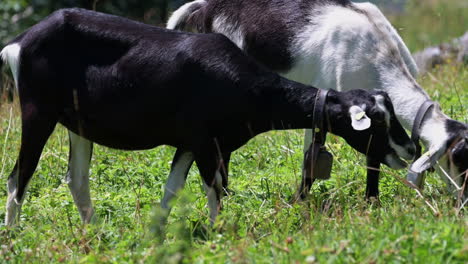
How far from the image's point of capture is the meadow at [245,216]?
4.03 meters

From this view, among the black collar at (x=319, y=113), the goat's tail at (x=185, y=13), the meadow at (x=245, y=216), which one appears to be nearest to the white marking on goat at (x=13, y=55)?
the meadow at (x=245, y=216)

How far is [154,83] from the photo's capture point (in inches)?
207

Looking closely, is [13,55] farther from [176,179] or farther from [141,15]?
[141,15]

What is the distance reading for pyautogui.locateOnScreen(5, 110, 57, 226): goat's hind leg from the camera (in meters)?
5.49

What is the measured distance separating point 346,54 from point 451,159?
111 centimetres

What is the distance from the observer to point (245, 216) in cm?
555

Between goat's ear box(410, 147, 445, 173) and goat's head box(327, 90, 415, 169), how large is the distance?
0.21 ft

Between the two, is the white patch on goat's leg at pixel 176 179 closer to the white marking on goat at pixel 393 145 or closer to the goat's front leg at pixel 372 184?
the white marking on goat at pixel 393 145

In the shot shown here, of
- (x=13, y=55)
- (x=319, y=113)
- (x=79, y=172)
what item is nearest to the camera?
(x=319, y=113)

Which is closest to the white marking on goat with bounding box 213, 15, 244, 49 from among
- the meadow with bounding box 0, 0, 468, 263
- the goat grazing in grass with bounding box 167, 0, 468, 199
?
the goat grazing in grass with bounding box 167, 0, 468, 199

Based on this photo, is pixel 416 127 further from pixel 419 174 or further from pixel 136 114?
pixel 136 114

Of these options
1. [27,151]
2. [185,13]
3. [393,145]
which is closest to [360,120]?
[393,145]

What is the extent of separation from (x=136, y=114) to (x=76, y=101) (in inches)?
16.3

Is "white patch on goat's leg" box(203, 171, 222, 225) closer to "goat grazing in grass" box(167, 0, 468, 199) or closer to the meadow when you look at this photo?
the meadow
